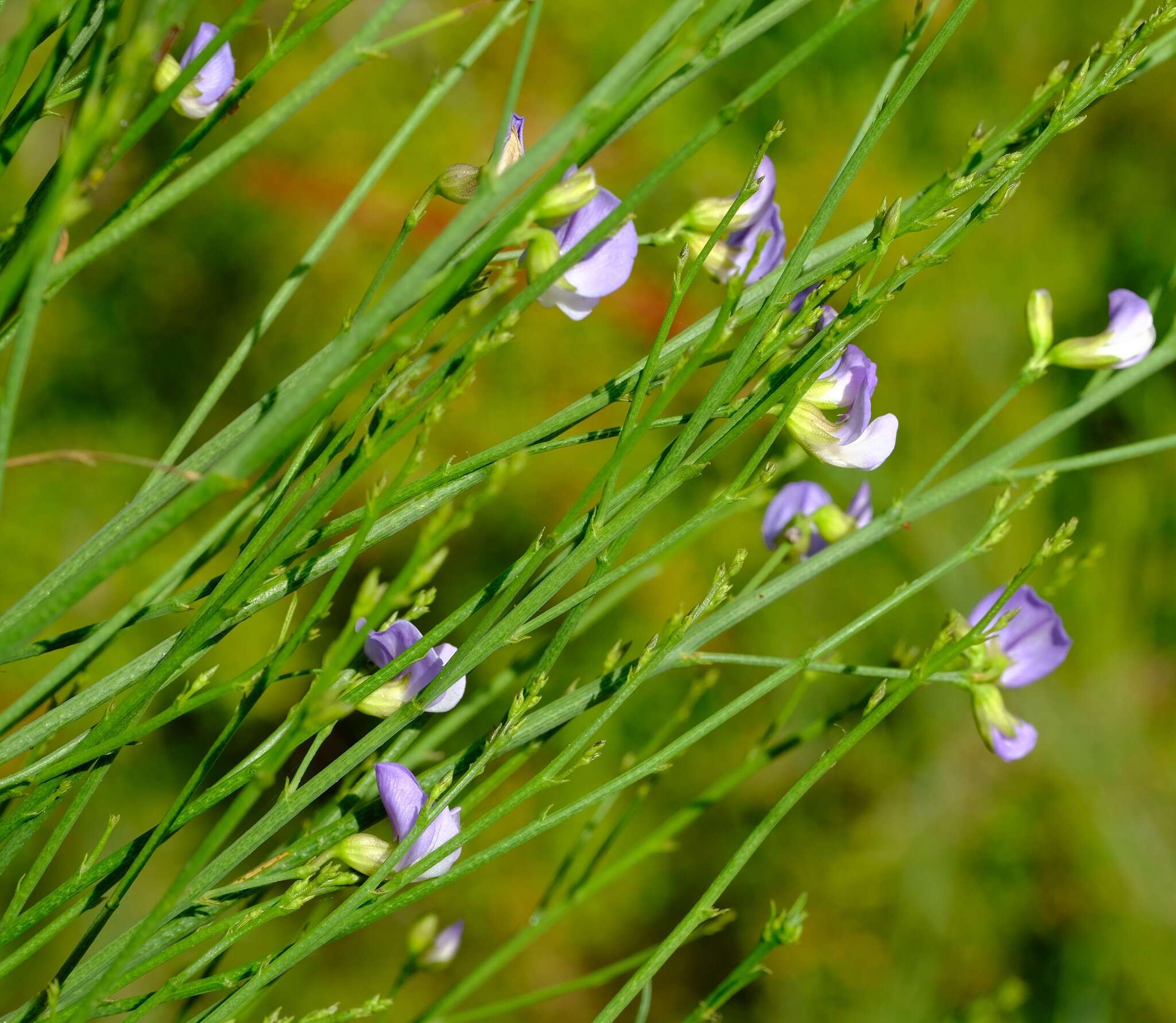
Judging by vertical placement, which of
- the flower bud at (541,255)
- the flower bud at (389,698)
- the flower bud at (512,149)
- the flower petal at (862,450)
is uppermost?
the flower bud at (512,149)

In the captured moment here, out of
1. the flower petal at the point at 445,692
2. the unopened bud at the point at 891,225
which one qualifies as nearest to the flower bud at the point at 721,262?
the unopened bud at the point at 891,225

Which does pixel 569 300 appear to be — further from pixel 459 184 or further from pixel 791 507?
pixel 791 507

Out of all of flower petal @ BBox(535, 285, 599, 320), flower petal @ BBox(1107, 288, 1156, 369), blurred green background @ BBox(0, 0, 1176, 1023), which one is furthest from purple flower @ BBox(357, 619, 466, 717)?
blurred green background @ BBox(0, 0, 1176, 1023)

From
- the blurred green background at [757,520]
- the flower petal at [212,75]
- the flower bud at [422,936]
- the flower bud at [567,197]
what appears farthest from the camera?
the blurred green background at [757,520]

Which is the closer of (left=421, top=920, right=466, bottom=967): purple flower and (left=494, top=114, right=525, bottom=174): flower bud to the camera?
(left=494, top=114, right=525, bottom=174): flower bud

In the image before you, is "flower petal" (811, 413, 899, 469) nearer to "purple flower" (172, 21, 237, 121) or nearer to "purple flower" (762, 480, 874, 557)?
"purple flower" (762, 480, 874, 557)

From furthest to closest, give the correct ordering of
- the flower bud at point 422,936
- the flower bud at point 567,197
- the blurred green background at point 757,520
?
1. the blurred green background at point 757,520
2. the flower bud at point 422,936
3. the flower bud at point 567,197

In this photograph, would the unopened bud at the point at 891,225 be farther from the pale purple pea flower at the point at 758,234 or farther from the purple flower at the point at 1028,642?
the purple flower at the point at 1028,642
